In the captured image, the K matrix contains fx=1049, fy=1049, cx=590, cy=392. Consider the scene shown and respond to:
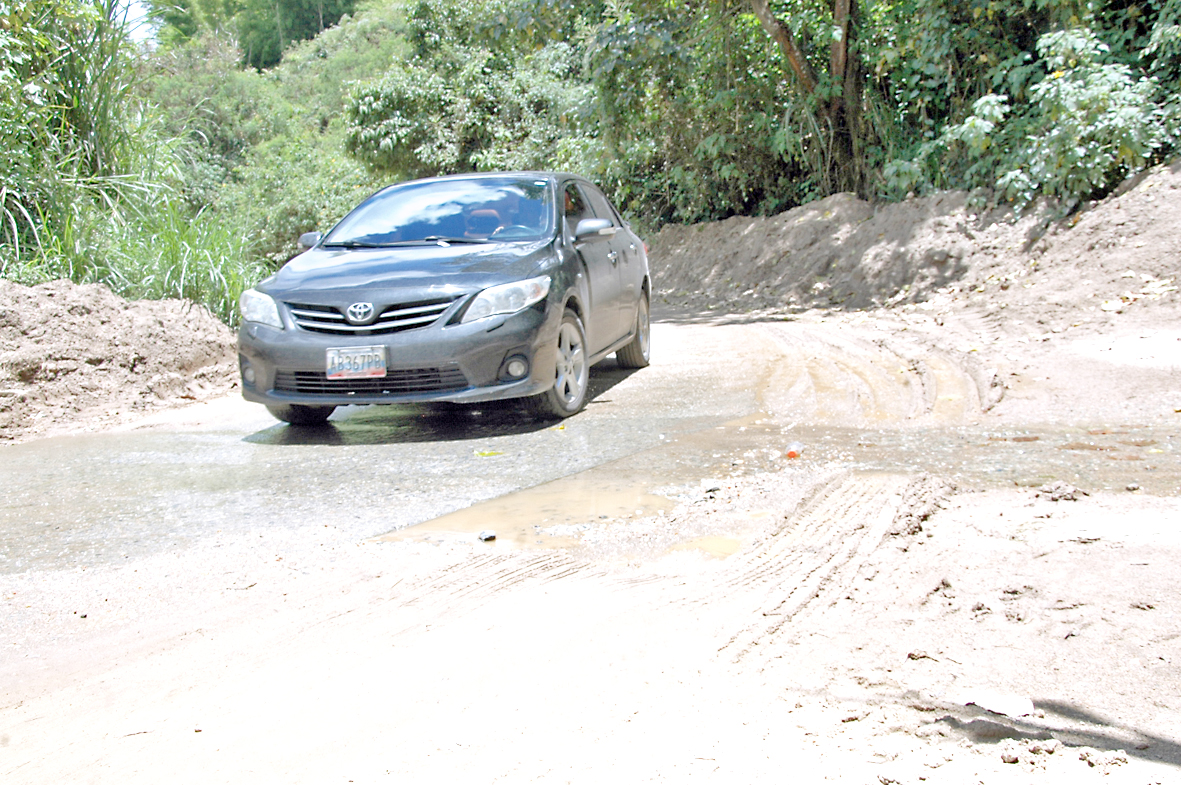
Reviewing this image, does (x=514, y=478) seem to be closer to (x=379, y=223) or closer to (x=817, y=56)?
(x=379, y=223)

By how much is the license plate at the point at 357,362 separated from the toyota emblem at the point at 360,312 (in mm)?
168

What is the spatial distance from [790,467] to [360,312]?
276cm

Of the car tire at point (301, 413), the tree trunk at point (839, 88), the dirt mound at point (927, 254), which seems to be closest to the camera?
the car tire at point (301, 413)

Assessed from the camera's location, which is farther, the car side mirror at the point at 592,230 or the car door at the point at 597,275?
the car door at the point at 597,275

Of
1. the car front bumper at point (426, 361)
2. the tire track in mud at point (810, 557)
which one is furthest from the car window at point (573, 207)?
the tire track in mud at point (810, 557)

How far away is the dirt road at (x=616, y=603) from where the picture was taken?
2449 mm

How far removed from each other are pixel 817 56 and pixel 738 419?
36.6 ft

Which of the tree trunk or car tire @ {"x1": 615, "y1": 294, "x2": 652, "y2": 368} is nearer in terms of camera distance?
car tire @ {"x1": 615, "y1": 294, "x2": 652, "y2": 368}

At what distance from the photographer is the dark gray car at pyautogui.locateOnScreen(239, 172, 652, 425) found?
628cm

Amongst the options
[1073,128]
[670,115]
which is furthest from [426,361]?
[670,115]

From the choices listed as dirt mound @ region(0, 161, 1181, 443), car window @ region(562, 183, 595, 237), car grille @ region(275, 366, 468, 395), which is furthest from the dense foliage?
car grille @ region(275, 366, 468, 395)

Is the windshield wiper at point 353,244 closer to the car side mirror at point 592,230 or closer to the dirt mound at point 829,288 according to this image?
the car side mirror at point 592,230

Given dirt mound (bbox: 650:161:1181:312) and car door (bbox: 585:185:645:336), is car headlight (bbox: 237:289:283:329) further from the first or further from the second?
dirt mound (bbox: 650:161:1181:312)

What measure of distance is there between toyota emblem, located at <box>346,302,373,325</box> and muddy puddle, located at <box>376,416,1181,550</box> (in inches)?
72.9
